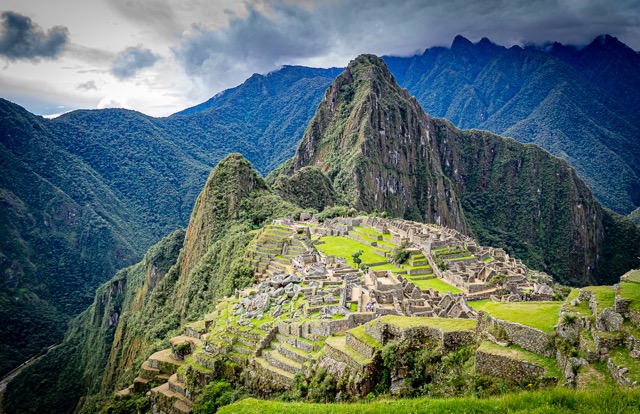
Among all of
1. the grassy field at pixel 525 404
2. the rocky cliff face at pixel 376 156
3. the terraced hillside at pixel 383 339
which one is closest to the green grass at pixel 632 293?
the terraced hillside at pixel 383 339

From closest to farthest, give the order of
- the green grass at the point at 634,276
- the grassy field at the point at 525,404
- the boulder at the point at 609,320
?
1. the grassy field at the point at 525,404
2. the boulder at the point at 609,320
3. the green grass at the point at 634,276

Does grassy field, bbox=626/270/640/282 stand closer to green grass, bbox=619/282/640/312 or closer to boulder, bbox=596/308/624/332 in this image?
green grass, bbox=619/282/640/312

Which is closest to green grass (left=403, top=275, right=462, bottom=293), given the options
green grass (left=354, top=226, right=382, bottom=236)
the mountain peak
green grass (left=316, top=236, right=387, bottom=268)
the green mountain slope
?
green grass (left=316, top=236, right=387, bottom=268)

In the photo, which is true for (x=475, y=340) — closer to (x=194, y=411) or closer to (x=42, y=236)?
(x=194, y=411)

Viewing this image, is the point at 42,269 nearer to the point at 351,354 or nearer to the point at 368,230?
the point at 368,230

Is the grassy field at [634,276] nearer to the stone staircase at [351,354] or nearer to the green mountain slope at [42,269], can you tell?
the stone staircase at [351,354]

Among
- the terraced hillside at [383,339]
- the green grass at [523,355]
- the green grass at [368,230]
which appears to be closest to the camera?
the terraced hillside at [383,339]
